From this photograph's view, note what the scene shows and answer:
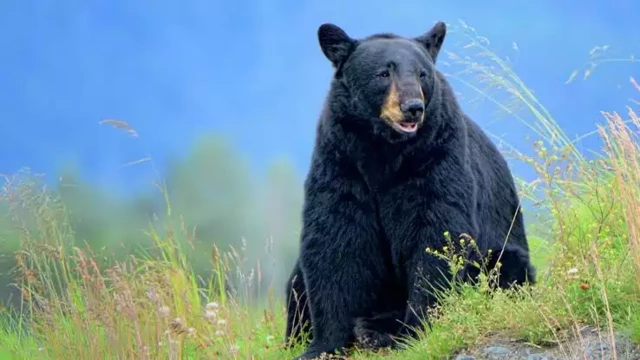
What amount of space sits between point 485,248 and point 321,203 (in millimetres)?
1094

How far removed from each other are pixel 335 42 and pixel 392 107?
668mm

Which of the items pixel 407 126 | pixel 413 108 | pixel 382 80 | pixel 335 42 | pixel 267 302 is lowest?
pixel 267 302

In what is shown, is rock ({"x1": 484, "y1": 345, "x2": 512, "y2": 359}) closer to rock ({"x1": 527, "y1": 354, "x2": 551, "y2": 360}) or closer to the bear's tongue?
rock ({"x1": 527, "y1": 354, "x2": 551, "y2": 360})

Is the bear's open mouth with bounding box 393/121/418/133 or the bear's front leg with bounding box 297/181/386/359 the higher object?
the bear's open mouth with bounding box 393/121/418/133

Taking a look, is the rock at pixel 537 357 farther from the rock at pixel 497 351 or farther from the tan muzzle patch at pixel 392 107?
the tan muzzle patch at pixel 392 107

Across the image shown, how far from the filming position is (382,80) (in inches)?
259

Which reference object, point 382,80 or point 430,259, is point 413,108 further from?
point 430,259

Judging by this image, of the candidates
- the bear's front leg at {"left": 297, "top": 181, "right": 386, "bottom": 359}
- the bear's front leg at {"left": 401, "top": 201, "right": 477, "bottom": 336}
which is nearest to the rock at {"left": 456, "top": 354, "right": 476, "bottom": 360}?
the bear's front leg at {"left": 401, "top": 201, "right": 477, "bottom": 336}

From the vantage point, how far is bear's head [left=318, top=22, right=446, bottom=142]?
21.2ft

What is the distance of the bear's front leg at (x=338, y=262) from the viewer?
6.68 m

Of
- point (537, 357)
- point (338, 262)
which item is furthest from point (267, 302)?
point (537, 357)

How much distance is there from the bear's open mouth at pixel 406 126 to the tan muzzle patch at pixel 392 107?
0.03m

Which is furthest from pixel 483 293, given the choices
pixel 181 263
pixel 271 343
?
pixel 181 263

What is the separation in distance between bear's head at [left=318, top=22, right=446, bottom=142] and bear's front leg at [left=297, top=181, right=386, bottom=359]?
0.45 m
